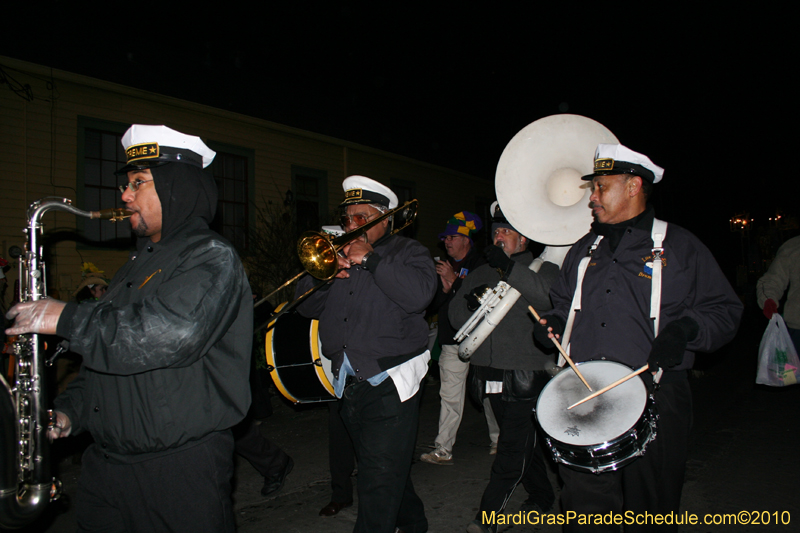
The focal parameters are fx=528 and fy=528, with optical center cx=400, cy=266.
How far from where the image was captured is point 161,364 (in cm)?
190

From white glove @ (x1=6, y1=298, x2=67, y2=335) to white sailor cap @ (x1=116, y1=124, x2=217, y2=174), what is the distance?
66cm

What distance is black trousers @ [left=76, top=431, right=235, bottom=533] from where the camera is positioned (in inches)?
77.7

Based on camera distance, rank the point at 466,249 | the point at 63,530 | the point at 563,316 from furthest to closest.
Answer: the point at 466,249, the point at 63,530, the point at 563,316

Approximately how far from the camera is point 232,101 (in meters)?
10.6

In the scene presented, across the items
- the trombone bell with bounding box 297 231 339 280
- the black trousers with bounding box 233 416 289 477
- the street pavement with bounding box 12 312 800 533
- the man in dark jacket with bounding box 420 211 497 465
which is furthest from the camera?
the man in dark jacket with bounding box 420 211 497 465

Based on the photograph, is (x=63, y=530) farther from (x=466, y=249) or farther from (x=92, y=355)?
(x=466, y=249)

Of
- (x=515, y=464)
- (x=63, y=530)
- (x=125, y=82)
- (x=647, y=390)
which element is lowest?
(x=63, y=530)

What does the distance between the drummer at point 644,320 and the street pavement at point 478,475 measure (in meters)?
1.12

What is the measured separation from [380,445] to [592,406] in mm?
1193

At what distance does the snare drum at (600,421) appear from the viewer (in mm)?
2316

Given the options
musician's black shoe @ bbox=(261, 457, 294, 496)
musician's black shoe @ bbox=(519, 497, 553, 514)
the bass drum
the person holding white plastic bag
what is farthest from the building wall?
the person holding white plastic bag

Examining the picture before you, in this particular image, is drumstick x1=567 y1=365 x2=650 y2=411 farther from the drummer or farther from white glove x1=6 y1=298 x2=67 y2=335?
white glove x1=6 y1=298 x2=67 y2=335

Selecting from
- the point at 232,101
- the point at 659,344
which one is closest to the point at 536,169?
the point at 659,344

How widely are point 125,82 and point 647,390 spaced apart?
932 cm
